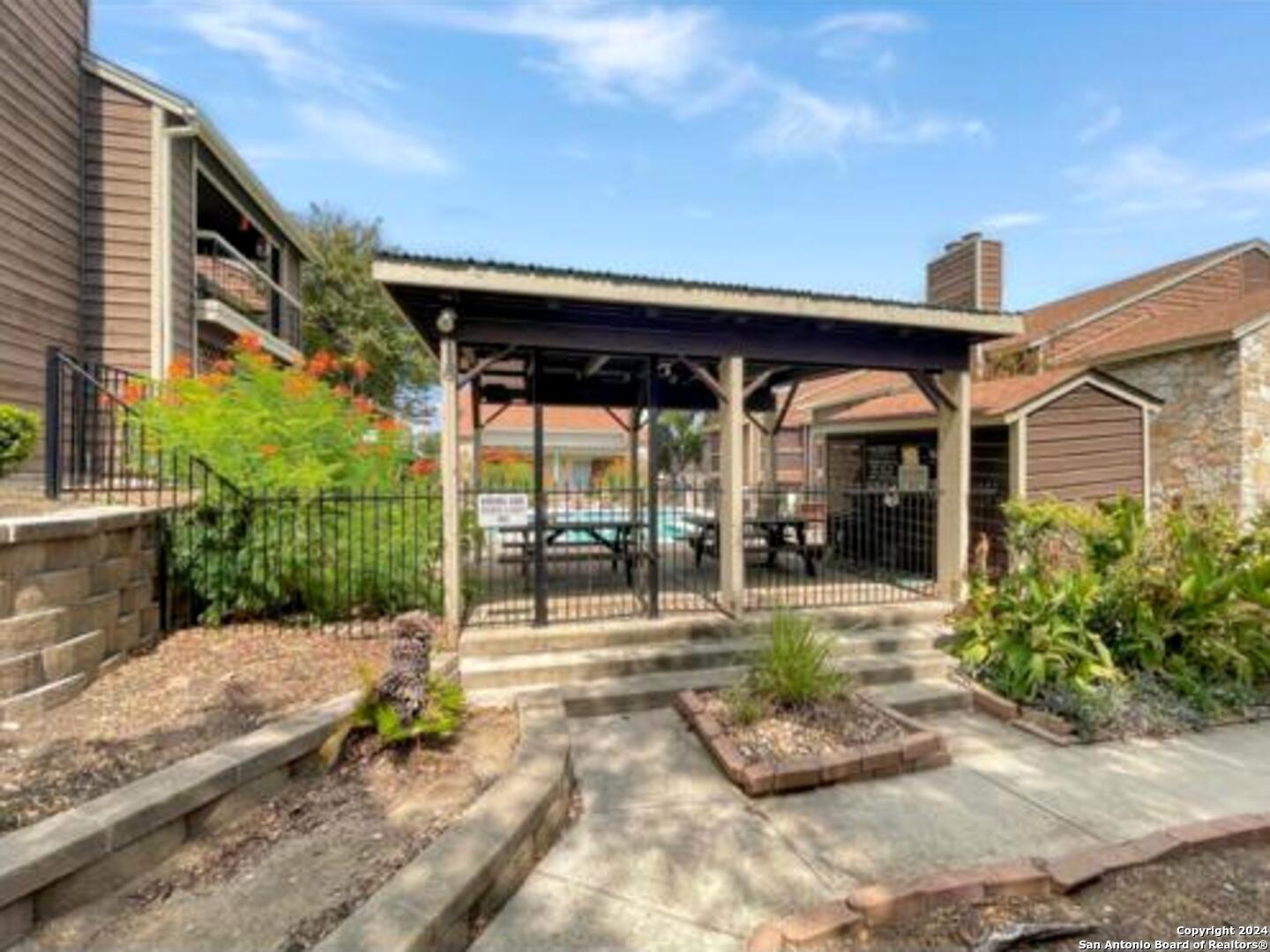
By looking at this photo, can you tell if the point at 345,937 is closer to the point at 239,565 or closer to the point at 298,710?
the point at 298,710

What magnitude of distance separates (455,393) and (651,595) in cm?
248

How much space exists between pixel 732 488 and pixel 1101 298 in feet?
45.8

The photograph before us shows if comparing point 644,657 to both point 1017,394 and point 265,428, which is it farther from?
point 1017,394

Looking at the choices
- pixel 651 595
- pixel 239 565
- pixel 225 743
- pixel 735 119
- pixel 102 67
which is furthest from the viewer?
pixel 735 119

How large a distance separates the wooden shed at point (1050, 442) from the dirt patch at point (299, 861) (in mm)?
4977

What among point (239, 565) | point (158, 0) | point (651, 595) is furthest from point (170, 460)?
point (158, 0)

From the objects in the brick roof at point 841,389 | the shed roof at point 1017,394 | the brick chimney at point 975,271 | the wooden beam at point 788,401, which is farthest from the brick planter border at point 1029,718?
the brick chimney at point 975,271

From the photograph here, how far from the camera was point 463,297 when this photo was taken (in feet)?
17.7

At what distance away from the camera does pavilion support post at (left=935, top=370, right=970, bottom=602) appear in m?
6.82

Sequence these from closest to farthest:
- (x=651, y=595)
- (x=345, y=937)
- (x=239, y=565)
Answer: (x=345, y=937), (x=239, y=565), (x=651, y=595)

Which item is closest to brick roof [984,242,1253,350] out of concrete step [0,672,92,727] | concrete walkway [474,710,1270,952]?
concrete walkway [474,710,1270,952]

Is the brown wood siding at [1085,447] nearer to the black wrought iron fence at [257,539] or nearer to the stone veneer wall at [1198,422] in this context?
the stone veneer wall at [1198,422]

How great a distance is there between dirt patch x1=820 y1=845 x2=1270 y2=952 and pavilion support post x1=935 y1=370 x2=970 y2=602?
13.1 ft

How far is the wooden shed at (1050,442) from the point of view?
24.1 feet
